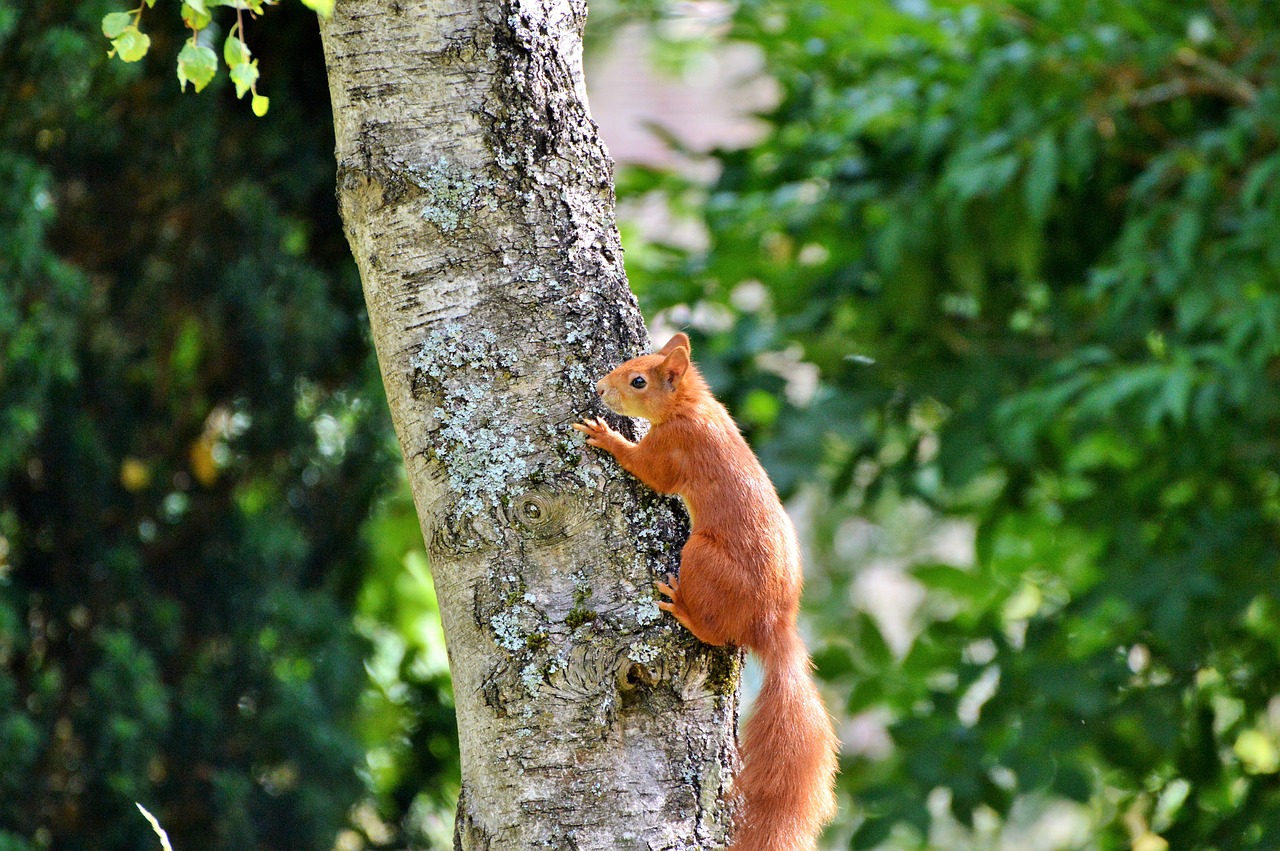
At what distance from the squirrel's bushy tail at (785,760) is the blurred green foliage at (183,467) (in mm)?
1887

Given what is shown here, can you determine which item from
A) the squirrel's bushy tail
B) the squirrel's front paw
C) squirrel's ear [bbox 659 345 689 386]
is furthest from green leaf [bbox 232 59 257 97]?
the squirrel's bushy tail

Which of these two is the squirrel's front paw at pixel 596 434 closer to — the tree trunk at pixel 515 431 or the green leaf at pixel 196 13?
the tree trunk at pixel 515 431

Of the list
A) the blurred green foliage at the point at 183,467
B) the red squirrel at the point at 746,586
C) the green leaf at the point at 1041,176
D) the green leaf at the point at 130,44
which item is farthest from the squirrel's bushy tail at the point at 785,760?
the blurred green foliage at the point at 183,467

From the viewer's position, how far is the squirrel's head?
5.44 ft

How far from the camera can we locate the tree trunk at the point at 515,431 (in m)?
1.51

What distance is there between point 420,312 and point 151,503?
6.51 ft

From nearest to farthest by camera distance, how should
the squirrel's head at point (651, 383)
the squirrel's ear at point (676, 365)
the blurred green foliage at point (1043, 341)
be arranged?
the squirrel's head at point (651, 383) → the squirrel's ear at point (676, 365) → the blurred green foliage at point (1043, 341)

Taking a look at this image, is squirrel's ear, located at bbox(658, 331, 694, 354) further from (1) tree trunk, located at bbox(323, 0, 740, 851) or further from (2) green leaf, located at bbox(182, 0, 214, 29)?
(2) green leaf, located at bbox(182, 0, 214, 29)

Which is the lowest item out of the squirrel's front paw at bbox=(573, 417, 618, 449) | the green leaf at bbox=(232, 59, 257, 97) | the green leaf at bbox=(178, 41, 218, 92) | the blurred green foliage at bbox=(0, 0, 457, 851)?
the blurred green foliage at bbox=(0, 0, 457, 851)

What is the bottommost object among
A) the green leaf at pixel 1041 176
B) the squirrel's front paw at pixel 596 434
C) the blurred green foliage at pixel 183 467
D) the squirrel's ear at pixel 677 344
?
the blurred green foliage at pixel 183 467

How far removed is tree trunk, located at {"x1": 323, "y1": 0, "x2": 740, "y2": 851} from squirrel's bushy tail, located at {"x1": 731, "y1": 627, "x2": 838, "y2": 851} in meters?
0.05

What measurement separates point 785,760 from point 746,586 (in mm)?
240

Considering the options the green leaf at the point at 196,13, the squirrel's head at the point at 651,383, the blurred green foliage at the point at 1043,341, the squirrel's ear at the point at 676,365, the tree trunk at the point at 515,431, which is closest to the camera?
the green leaf at the point at 196,13

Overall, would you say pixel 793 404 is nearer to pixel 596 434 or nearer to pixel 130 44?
pixel 596 434
